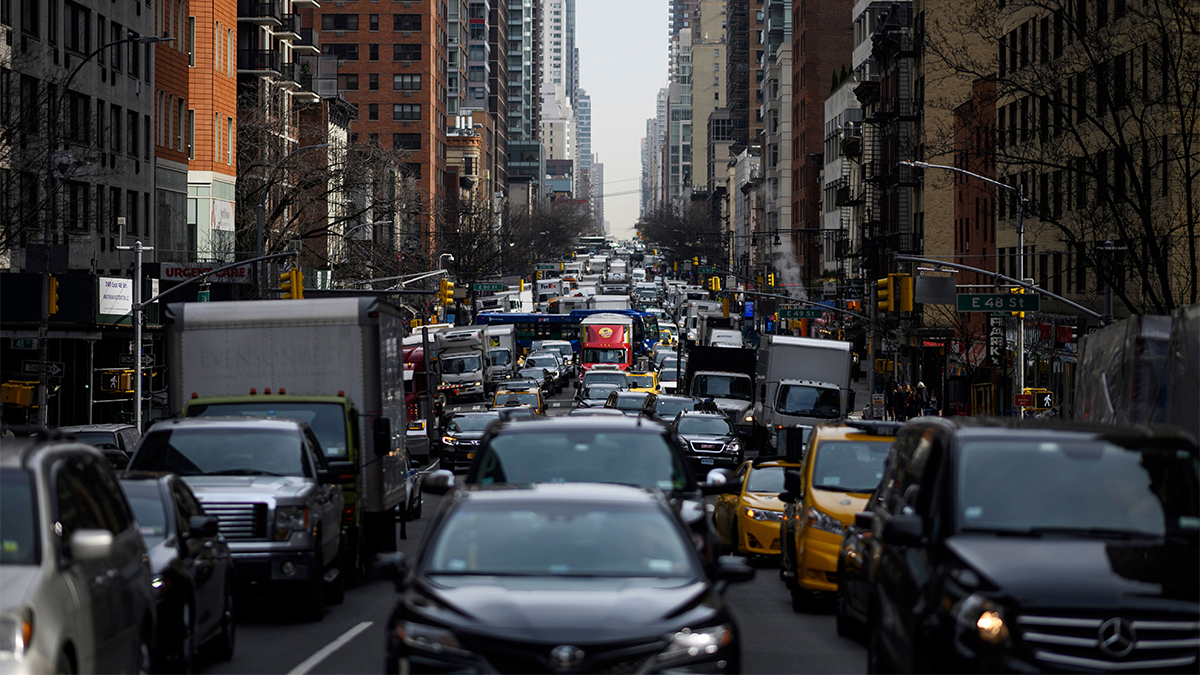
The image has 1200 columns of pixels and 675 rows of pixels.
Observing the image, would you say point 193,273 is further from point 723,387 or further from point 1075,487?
point 1075,487

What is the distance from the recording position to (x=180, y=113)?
201ft

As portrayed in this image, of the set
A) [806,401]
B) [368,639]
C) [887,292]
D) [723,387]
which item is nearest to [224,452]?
[368,639]

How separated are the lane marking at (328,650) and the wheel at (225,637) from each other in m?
0.64

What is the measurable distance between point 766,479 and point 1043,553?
42.2 feet

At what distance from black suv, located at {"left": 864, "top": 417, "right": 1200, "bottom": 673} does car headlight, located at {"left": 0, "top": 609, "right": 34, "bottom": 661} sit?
4635 millimetres

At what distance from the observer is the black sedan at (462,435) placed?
1463 inches

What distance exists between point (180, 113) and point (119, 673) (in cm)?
5451

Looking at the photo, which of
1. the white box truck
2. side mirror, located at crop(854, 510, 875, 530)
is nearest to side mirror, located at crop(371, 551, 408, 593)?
side mirror, located at crop(854, 510, 875, 530)

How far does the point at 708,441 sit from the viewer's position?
35.5m

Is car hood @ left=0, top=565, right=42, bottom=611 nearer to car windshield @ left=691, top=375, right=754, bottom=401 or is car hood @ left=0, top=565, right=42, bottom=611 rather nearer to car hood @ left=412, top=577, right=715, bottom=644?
car hood @ left=412, top=577, right=715, bottom=644

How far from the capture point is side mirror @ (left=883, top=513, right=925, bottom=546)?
30.2ft

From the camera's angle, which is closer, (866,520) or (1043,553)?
(1043,553)

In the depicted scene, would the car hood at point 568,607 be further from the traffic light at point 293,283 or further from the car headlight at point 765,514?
the traffic light at point 293,283

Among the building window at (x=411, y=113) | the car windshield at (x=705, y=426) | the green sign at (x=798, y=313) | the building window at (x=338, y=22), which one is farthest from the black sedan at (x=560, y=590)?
the building window at (x=338, y=22)
